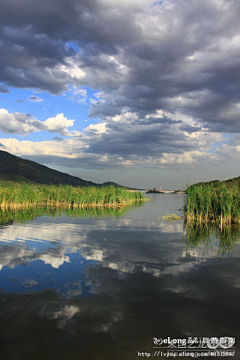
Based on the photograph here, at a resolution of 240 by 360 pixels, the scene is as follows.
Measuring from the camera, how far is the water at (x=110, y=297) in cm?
412

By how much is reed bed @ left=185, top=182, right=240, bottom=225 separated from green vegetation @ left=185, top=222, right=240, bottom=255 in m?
1.51

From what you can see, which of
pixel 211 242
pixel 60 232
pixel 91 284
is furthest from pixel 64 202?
pixel 91 284

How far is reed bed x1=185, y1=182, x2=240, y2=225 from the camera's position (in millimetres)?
17312

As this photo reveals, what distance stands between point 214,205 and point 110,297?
48.2 ft

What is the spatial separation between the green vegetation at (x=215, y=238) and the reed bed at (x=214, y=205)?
59.6 inches

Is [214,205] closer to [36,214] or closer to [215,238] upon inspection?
[215,238]

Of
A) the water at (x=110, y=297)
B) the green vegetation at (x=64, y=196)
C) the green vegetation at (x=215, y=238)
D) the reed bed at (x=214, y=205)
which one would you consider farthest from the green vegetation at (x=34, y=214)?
the green vegetation at (x=215, y=238)

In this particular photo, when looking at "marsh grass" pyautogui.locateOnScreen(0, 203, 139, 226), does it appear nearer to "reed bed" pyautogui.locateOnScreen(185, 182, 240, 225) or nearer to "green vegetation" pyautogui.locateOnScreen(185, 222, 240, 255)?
"reed bed" pyautogui.locateOnScreen(185, 182, 240, 225)

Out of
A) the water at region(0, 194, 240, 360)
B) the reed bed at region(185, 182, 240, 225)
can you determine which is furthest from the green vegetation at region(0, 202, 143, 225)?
the water at region(0, 194, 240, 360)

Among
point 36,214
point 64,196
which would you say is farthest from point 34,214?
point 64,196

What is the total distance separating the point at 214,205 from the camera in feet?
60.5

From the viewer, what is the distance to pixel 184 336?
434cm

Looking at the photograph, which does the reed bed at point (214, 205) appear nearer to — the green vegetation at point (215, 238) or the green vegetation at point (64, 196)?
the green vegetation at point (215, 238)

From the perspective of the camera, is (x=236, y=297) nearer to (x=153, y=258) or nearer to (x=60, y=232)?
(x=153, y=258)
